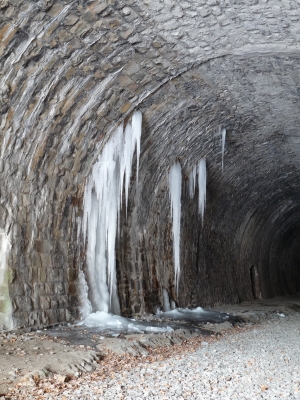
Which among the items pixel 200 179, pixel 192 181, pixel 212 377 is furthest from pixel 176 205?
pixel 212 377

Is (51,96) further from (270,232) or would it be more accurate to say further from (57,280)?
(270,232)

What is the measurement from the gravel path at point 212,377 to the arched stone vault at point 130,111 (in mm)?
2644

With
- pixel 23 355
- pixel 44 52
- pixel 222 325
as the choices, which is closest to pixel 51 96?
pixel 44 52

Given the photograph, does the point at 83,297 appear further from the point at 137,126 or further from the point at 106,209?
the point at 137,126

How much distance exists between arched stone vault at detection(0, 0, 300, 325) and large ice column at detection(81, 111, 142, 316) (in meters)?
0.21

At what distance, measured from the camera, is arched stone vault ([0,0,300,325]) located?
5953mm

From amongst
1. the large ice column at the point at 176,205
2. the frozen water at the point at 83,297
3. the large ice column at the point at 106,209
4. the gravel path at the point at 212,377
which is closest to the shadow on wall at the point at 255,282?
the large ice column at the point at 176,205

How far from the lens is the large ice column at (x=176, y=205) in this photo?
10.2 m

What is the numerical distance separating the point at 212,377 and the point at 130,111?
15.0ft

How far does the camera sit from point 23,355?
5.25 meters

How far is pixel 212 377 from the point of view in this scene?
15.4ft

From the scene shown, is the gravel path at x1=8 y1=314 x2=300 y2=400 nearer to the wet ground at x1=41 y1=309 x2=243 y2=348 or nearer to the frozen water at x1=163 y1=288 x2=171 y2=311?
the wet ground at x1=41 y1=309 x2=243 y2=348

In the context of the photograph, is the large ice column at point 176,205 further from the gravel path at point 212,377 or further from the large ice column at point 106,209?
the gravel path at point 212,377

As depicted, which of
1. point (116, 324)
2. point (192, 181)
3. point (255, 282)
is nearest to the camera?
point (116, 324)
